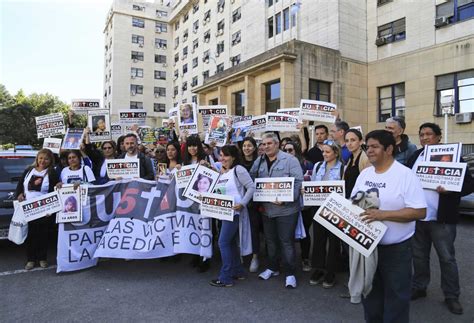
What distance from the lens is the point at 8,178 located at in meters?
6.03

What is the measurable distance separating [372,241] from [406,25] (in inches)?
930

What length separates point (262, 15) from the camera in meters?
30.0

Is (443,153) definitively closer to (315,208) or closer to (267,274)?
(315,208)

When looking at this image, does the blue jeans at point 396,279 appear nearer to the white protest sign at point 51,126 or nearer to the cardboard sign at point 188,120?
the cardboard sign at point 188,120

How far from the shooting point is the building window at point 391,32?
22594mm

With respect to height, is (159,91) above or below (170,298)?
above

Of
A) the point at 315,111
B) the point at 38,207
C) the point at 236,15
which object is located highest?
the point at 236,15

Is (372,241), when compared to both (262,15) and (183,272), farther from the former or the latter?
(262,15)

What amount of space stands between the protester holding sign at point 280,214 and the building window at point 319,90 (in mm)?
19113

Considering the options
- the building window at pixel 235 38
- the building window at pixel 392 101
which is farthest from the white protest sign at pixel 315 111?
the building window at pixel 235 38

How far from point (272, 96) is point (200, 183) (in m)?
20.1

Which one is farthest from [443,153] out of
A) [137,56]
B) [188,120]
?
[137,56]

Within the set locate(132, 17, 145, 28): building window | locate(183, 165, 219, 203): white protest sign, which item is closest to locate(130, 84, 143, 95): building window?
locate(132, 17, 145, 28): building window

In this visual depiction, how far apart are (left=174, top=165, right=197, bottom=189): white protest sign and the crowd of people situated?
0.91 feet
